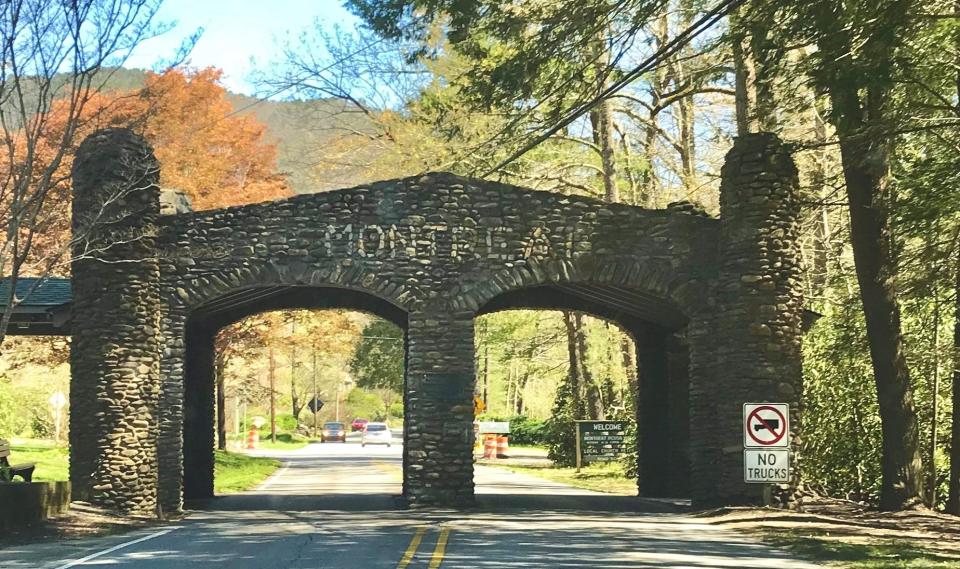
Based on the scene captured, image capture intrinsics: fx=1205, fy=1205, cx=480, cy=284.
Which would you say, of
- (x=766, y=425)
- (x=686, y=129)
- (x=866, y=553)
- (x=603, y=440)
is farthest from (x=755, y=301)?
(x=686, y=129)

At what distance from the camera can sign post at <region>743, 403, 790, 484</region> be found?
61.7 ft

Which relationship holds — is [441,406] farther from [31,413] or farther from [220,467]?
[31,413]

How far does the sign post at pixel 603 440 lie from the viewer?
36.7 metres

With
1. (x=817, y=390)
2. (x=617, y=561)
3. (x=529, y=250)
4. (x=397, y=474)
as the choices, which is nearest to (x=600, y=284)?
(x=529, y=250)

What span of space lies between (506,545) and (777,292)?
9.05m

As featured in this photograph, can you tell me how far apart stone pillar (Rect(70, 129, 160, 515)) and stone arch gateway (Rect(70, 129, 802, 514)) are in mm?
36

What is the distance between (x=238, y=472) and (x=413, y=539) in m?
23.5

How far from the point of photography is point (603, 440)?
36.8m

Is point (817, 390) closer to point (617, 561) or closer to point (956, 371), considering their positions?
point (956, 371)

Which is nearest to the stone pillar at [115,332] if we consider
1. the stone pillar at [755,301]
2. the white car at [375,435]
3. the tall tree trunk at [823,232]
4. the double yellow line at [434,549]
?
the double yellow line at [434,549]

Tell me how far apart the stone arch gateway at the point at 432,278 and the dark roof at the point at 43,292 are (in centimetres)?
164

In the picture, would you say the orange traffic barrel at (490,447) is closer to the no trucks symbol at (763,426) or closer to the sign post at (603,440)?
the sign post at (603,440)

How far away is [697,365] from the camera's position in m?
23.5

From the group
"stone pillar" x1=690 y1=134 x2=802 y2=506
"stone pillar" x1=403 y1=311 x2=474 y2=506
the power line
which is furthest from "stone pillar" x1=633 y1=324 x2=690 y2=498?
the power line
